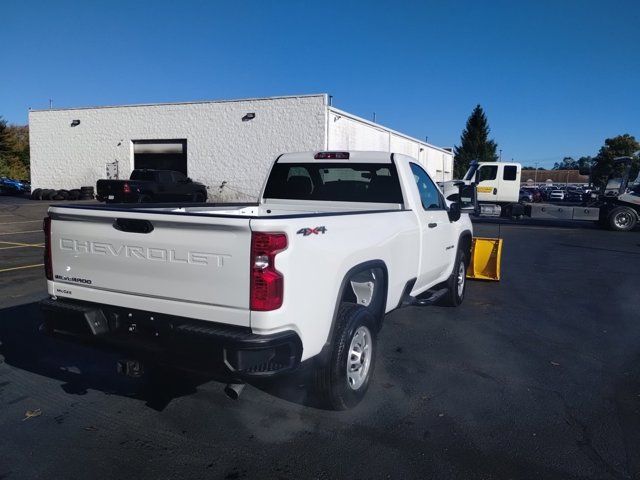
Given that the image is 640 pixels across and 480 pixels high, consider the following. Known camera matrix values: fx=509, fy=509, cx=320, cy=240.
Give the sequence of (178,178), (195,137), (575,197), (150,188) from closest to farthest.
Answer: (150,188), (178,178), (195,137), (575,197)

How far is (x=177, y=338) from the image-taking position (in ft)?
10.2

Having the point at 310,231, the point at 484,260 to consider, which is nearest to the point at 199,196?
the point at 484,260

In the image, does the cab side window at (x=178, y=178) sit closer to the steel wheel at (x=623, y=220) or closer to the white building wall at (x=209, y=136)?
the white building wall at (x=209, y=136)

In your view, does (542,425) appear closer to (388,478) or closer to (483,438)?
(483,438)

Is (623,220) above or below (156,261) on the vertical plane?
below

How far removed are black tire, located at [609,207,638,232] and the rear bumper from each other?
19158mm

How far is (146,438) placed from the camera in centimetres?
339

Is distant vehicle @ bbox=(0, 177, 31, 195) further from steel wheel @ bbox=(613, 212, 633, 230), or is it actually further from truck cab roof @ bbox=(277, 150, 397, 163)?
truck cab roof @ bbox=(277, 150, 397, 163)

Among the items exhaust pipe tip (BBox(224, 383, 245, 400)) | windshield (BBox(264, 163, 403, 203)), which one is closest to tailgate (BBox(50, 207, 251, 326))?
exhaust pipe tip (BBox(224, 383, 245, 400))

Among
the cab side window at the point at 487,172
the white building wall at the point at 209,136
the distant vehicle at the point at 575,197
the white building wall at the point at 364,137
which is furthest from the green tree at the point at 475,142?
the cab side window at the point at 487,172

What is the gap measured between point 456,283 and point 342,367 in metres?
3.66

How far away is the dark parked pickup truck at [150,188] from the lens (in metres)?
21.5

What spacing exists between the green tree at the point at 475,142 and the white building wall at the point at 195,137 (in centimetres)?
4731

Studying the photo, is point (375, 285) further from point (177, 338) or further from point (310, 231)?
point (177, 338)
